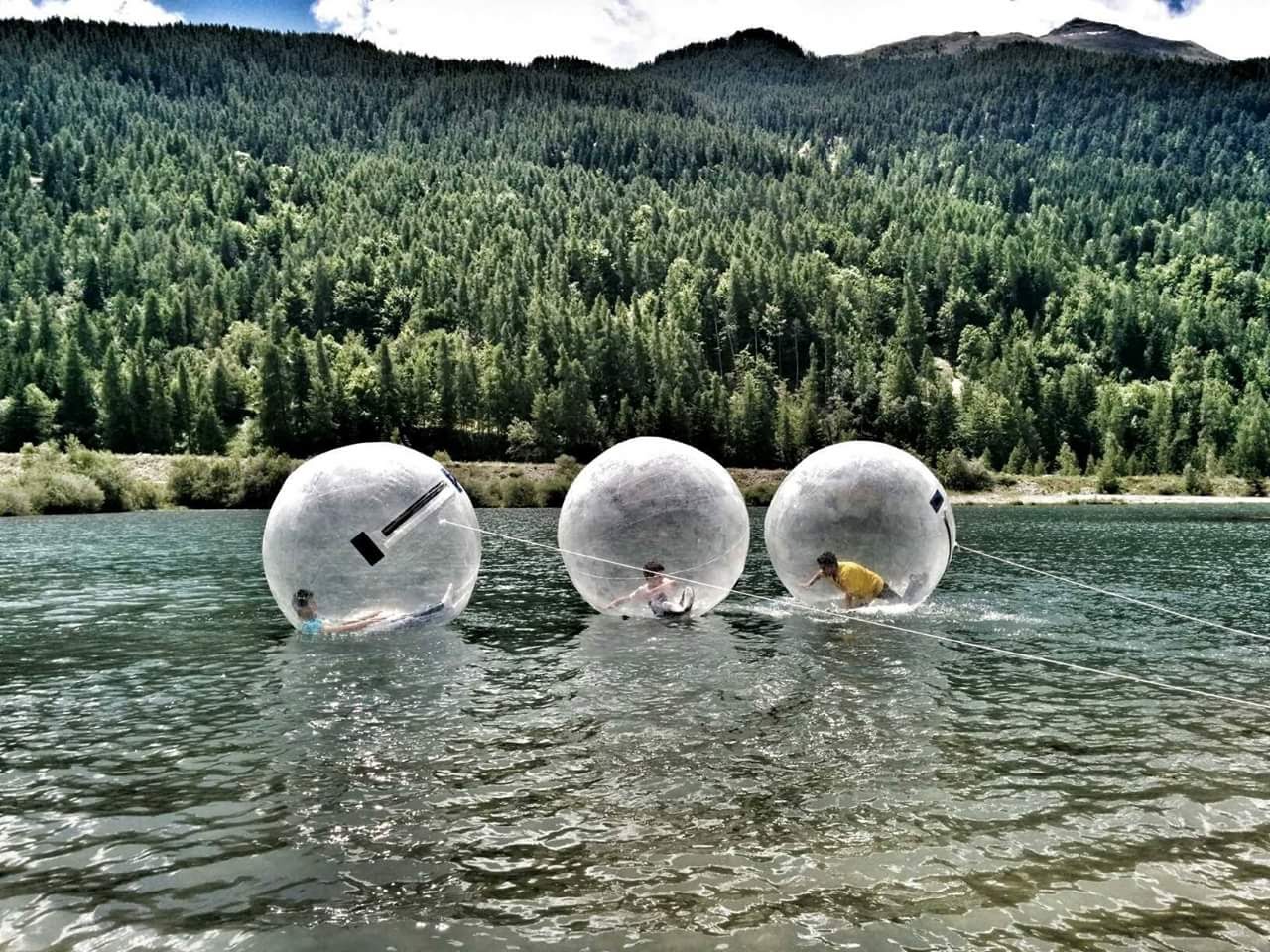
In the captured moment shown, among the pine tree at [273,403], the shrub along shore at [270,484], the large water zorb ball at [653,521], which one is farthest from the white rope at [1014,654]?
the pine tree at [273,403]

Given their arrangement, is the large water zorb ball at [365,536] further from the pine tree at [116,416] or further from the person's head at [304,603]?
the pine tree at [116,416]

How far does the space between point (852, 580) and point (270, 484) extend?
90.9 metres

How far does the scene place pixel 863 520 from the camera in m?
22.3

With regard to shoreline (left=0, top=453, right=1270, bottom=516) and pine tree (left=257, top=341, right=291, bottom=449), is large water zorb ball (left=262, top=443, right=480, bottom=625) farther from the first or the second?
pine tree (left=257, top=341, right=291, bottom=449)

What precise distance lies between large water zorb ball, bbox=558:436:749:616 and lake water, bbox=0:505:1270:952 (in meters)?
1.39

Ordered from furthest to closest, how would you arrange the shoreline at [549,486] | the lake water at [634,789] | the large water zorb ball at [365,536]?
the shoreline at [549,486]
the large water zorb ball at [365,536]
the lake water at [634,789]

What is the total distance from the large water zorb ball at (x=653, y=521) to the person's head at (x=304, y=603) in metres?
5.16

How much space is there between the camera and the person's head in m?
20.3

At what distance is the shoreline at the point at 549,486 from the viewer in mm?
104000

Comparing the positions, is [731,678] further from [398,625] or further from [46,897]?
[46,897]

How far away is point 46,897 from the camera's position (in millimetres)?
9836

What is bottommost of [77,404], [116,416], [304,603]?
[116,416]

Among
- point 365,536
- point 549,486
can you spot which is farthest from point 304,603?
point 549,486

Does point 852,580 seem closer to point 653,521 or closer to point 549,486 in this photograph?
point 653,521
